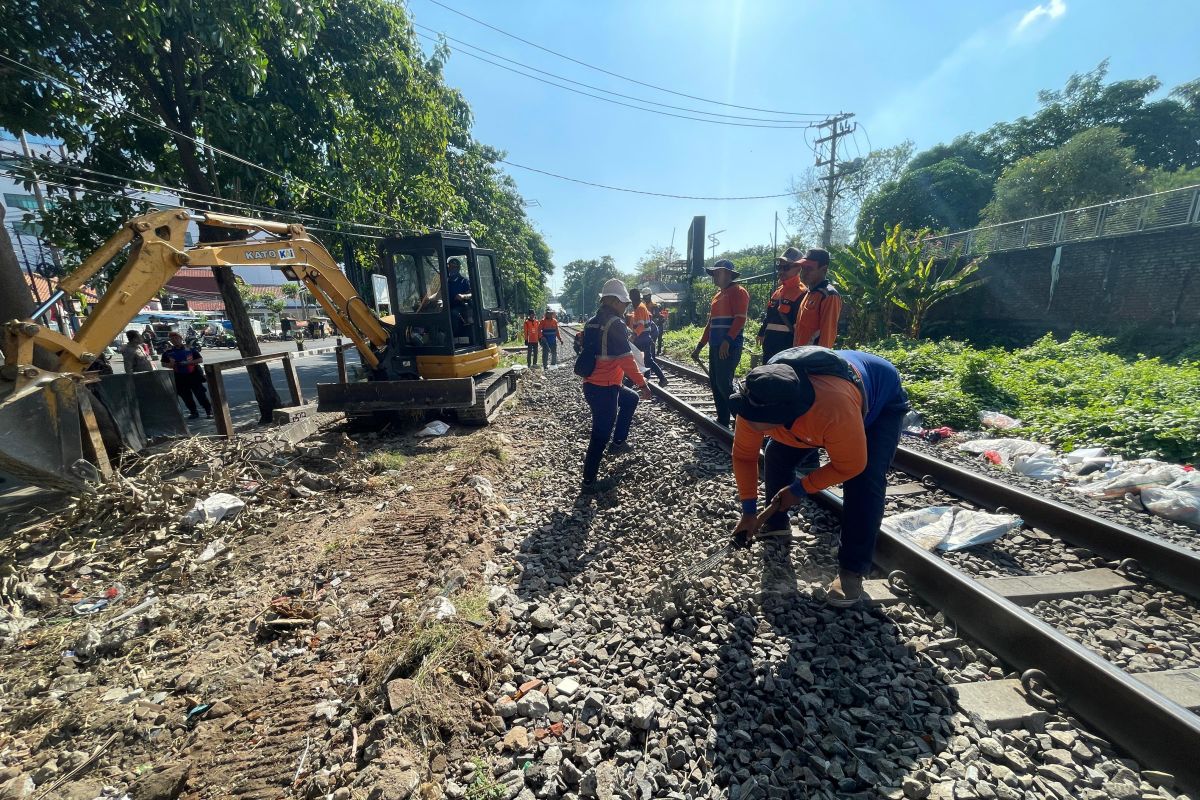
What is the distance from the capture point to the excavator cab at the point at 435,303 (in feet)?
23.7

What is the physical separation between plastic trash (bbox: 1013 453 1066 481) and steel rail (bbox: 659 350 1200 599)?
92cm

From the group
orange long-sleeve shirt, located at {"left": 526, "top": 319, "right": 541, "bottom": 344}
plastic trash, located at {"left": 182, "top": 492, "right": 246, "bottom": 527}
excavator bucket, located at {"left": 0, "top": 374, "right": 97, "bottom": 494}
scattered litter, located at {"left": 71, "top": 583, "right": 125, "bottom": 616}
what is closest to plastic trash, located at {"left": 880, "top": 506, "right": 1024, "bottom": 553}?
scattered litter, located at {"left": 71, "top": 583, "right": 125, "bottom": 616}

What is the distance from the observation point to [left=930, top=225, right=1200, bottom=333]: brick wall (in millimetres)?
11062

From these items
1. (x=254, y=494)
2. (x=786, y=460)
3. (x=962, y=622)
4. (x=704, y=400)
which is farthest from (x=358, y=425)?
(x=962, y=622)

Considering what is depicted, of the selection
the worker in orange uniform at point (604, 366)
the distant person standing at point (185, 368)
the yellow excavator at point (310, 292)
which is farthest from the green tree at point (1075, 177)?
the distant person standing at point (185, 368)

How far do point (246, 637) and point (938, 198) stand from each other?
39.3 m

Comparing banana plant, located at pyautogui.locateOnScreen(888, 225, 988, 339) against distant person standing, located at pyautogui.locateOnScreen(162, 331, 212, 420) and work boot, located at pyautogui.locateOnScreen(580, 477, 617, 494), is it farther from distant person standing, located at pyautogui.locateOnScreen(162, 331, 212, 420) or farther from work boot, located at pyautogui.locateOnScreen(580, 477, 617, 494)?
distant person standing, located at pyautogui.locateOnScreen(162, 331, 212, 420)

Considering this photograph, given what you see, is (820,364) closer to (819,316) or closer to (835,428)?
(835,428)

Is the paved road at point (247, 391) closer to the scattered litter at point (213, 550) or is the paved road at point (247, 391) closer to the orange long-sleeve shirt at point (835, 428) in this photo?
the scattered litter at point (213, 550)

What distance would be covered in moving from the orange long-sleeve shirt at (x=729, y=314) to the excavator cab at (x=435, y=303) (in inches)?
149

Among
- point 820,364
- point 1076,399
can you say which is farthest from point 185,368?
point 1076,399

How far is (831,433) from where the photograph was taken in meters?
2.27

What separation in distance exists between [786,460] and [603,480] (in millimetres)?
2310

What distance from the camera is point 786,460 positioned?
9.94ft
